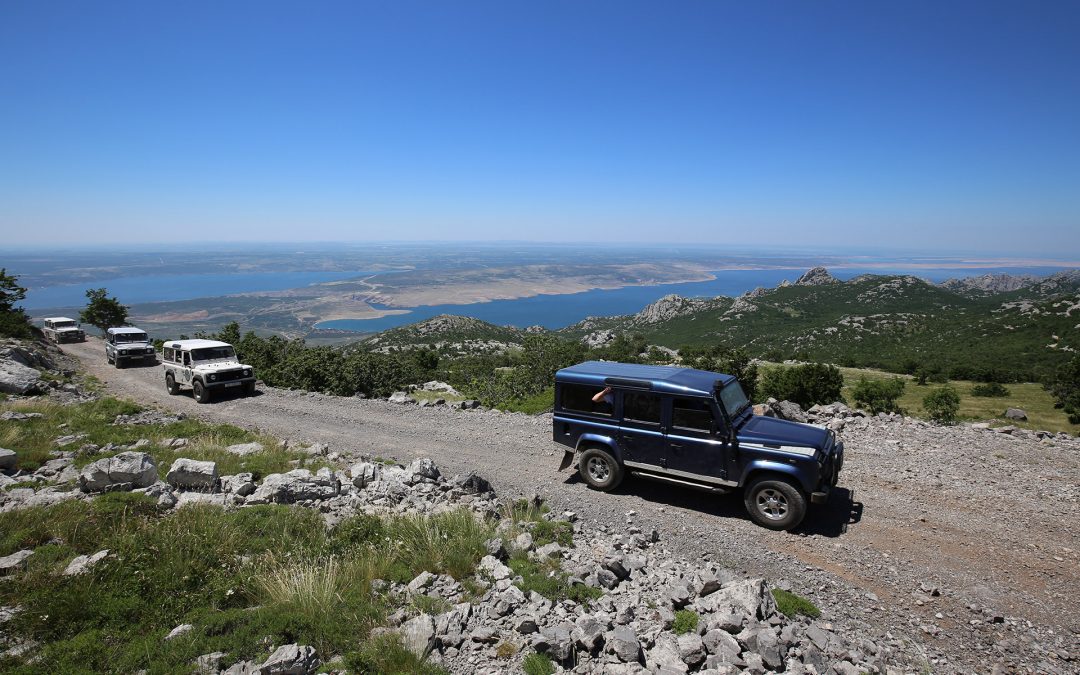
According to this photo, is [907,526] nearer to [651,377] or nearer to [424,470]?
[651,377]

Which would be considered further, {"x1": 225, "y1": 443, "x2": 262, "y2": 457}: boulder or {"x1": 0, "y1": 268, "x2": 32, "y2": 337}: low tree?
{"x1": 0, "y1": 268, "x2": 32, "y2": 337}: low tree

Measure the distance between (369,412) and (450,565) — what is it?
11.3 meters

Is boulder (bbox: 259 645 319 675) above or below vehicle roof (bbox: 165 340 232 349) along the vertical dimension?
below

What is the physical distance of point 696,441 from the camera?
8.86m

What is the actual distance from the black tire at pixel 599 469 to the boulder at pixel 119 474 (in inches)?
317

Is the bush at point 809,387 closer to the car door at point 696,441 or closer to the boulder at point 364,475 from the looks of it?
the car door at point 696,441

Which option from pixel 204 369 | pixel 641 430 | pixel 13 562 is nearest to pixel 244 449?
pixel 13 562

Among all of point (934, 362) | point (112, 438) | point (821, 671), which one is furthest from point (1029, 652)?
point (934, 362)

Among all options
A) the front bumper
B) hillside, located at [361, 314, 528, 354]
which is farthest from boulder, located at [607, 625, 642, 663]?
hillside, located at [361, 314, 528, 354]

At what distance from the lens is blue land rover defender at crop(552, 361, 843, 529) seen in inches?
325

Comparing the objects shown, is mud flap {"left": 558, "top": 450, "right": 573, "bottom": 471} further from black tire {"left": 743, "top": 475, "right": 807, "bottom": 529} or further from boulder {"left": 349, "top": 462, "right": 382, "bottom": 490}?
boulder {"left": 349, "top": 462, "right": 382, "bottom": 490}

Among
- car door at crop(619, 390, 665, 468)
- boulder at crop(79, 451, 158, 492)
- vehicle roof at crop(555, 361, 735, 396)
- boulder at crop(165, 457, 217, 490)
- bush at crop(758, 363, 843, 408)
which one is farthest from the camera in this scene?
bush at crop(758, 363, 843, 408)

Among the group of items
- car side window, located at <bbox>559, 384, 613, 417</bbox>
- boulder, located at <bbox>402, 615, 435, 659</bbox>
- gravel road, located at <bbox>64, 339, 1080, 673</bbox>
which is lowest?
gravel road, located at <bbox>64, 339, 1080, 673</bbox>

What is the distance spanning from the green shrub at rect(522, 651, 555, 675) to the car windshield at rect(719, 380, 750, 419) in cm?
561
